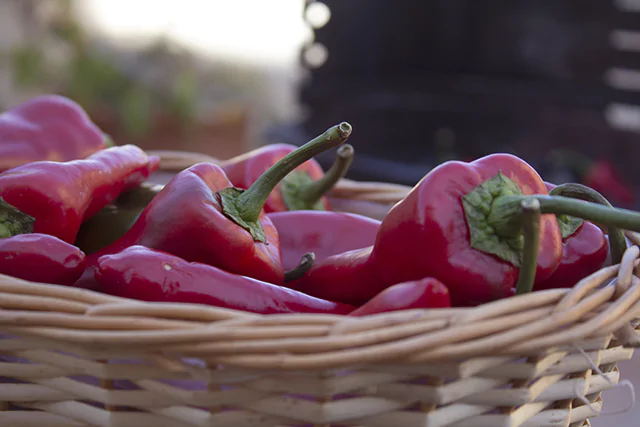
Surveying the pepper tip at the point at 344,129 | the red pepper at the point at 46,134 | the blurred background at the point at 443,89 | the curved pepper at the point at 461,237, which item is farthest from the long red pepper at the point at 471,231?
the blurred background at the point at 443,89

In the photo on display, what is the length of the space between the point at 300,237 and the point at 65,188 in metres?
0.35

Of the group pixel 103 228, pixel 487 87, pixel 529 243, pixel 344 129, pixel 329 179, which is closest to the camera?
pixel 529 243

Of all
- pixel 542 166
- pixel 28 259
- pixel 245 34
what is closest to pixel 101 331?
pixel 28 259

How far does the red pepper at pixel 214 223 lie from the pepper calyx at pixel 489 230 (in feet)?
0.57

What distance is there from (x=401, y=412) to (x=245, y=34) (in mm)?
3806

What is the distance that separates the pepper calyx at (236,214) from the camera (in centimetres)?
96

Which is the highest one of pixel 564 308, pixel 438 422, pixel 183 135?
pixel 564 308

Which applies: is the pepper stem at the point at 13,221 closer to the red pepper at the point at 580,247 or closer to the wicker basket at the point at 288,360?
the wicker basket at the point at 288,360

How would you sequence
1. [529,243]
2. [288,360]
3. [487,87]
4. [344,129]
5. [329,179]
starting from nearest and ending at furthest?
1. [288,360]
2. [529,243]
3. [344,129]
4. [329,179]
5. [487,87]

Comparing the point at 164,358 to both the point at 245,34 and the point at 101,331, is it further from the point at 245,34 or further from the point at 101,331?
the point at 245,34

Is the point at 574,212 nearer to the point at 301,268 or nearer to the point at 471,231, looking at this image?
the point at 471,231

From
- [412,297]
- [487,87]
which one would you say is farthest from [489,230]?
[487,87]

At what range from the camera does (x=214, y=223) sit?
3.02 feet

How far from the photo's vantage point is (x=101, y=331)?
0.67m
